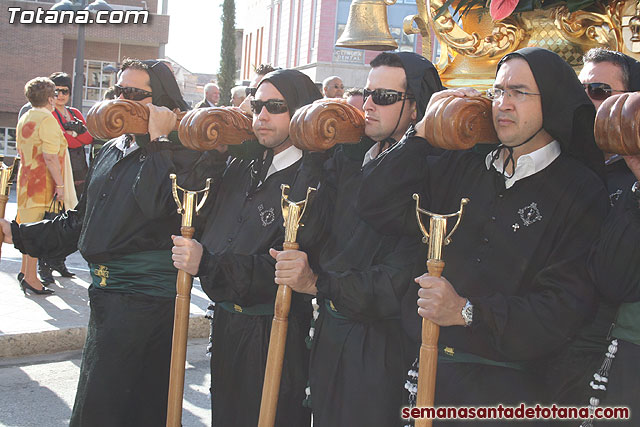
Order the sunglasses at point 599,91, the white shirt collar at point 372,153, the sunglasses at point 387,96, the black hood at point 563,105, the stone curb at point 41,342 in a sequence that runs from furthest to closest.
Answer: the stone curb at point 41,342
the white shirt collar at point 372,153
the sunglasses at point 387,96
the sunglasses at point 599,91
the black hood at point 563,105

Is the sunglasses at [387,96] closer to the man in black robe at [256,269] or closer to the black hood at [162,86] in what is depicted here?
the man in black robe at [256,269]

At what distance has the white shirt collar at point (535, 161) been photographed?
2781 millimetres

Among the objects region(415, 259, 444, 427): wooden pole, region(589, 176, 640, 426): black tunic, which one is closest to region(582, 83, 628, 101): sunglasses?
region(589, 176, 640, 426): black tunic

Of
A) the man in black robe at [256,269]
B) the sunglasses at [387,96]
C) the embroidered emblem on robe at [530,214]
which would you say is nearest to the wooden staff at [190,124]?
the man in black robe at [256,269]

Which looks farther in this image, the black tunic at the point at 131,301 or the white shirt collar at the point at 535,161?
the black tunic at the point at 131,301

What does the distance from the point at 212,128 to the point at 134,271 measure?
938 millimetres

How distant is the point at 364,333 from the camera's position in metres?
3.23

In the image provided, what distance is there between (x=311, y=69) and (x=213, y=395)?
93.3ft

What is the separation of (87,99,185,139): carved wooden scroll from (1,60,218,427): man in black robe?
65 millimetres

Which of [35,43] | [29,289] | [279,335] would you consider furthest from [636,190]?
[35,43]

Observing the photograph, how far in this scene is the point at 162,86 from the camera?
434 centimetres

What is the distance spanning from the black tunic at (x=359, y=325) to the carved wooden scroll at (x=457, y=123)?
1.36 feet

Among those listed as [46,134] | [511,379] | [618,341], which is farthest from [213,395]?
[46,134]

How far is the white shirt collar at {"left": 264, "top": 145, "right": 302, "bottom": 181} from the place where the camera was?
3824 millimetres
